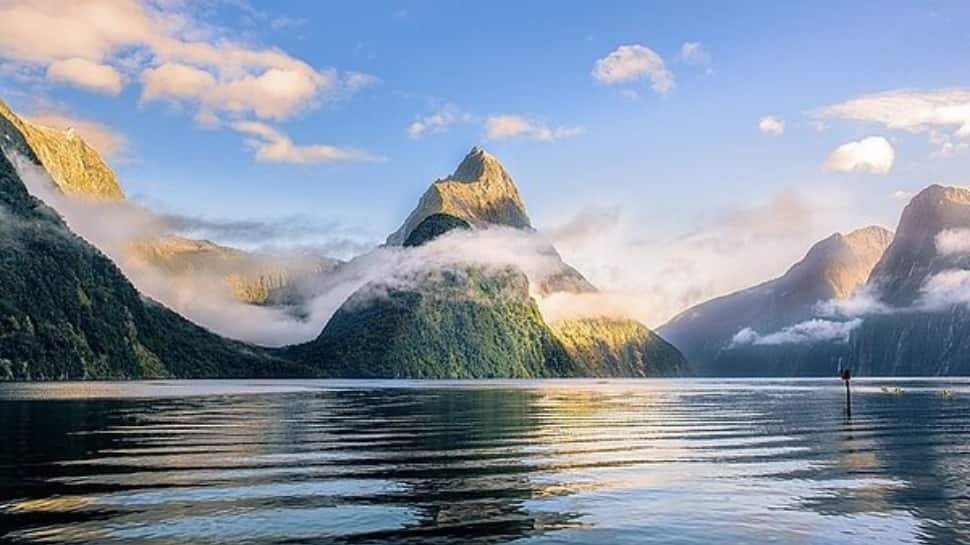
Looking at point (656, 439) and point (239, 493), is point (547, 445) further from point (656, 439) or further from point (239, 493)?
point (239, 493)

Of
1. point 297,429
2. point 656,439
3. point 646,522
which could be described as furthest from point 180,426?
point 646,522

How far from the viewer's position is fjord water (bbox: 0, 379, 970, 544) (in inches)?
1049

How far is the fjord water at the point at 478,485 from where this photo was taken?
26.7 metres

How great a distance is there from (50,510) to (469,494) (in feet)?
49.3

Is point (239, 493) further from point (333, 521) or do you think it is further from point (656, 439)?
point (656, 439)

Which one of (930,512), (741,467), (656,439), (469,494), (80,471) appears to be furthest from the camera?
(656,439)

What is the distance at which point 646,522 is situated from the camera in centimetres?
2872

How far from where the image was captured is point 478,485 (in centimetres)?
3606

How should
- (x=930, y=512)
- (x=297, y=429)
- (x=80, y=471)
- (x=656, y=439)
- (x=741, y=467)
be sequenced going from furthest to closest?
(x=297, y=429), (x=656, y=439), (x=741, y=467), (x=80, y=471), (x=930, y=512)

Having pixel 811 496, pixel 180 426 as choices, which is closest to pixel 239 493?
pixel 811 496

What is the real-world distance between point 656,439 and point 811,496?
2737 centimetres

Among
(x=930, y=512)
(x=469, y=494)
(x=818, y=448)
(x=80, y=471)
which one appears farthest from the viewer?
(x=818, y=448)

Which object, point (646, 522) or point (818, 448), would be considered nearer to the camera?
point (646, 522)

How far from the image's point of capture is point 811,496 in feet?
113
